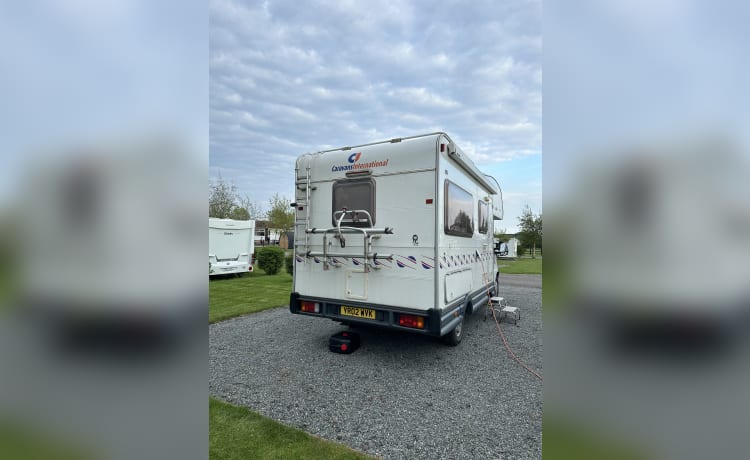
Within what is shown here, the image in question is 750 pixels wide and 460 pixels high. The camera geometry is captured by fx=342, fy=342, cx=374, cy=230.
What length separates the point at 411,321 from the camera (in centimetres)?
429

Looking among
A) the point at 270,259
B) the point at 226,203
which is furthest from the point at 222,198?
the point at 270,259

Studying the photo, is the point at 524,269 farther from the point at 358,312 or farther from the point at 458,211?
the point at 358,312

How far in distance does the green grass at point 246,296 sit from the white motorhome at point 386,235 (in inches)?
131

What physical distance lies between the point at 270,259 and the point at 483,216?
34.0 ft

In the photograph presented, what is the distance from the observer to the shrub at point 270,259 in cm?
1468

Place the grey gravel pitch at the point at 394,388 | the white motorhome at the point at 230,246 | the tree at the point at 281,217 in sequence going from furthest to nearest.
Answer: the tree at the point at 281,217, the white motorhome at the point at 230,246, the grey gravel pitch at the point at 394,388

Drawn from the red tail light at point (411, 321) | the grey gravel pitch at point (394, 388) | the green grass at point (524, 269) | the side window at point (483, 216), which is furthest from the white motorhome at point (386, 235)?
the green grass at point (524, 269)

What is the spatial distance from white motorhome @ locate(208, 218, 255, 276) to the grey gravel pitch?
7.06m
